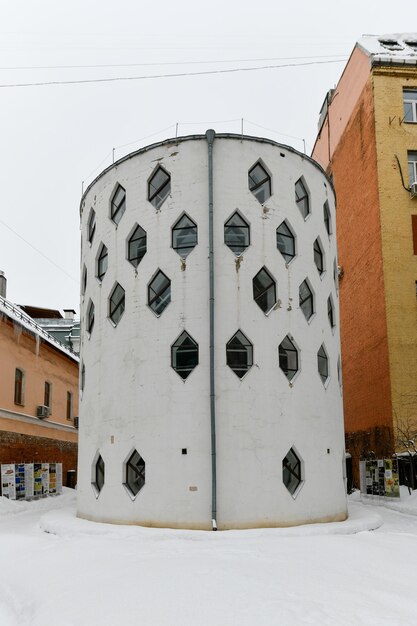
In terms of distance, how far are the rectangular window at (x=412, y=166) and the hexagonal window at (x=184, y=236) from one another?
13.3 metres

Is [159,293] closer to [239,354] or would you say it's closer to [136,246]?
[136,246]

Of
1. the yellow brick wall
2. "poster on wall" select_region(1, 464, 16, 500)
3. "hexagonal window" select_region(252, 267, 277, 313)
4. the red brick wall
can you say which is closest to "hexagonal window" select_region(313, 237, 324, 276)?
"hexagonal window" select_region(252, 267, 277, 313)

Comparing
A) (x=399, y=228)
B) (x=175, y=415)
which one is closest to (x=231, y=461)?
(x=175, y=415)

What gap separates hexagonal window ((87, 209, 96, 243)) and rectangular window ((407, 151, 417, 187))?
44.2 ft

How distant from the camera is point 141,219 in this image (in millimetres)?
14180

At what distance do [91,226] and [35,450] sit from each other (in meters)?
11.6

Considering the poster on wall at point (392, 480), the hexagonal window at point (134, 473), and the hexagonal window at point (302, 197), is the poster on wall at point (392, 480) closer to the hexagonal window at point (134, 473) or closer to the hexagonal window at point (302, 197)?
the hexagonal window at point (302, 197)

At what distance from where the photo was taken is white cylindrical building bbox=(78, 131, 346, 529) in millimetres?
12500

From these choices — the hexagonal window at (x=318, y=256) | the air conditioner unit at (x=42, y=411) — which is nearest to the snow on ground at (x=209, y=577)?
the hexagonal window at (x=318, y=256)

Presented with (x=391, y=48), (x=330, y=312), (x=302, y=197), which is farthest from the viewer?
(x=391, y=48)

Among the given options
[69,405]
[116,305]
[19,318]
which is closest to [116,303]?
[116,305]

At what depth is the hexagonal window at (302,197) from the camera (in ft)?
48.4

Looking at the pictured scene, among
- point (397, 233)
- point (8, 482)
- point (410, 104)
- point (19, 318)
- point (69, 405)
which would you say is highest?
point (410, 104)

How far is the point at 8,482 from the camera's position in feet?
65.0
